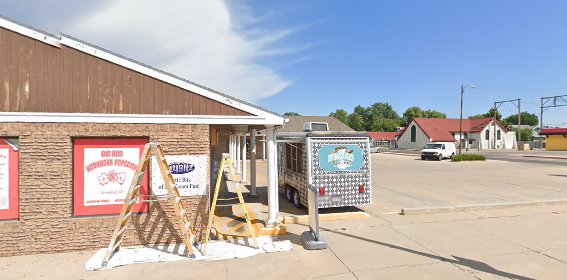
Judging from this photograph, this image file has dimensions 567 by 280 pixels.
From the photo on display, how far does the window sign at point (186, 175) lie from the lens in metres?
6.25

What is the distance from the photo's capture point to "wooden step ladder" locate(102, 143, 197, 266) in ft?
17.7

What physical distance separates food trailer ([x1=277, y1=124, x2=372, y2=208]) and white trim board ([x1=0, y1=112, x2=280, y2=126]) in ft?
6.47

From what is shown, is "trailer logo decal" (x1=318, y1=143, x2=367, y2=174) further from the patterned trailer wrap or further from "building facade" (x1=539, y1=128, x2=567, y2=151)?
"building facade" (x1=539, y1=128, x2=567, y2=151)

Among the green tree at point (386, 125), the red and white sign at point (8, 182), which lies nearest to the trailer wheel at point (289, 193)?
the red and white sign at point (8, 182)

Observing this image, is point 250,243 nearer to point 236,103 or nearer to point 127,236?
point 127,236

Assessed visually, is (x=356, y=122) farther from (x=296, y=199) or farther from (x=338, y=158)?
(x=338, y=158)

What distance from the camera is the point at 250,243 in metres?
6.30

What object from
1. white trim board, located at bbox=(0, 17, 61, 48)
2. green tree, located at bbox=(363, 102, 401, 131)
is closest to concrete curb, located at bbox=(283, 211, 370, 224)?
white trim board, located at bbox=(0, 17, 61, 48)

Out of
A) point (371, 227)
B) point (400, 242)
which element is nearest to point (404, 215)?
point (371, 227)

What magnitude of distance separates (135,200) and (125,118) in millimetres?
1590

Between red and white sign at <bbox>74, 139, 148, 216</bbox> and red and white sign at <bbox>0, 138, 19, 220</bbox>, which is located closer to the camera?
red and white sign at <bbox>0, 138, 19, 220</bbox>

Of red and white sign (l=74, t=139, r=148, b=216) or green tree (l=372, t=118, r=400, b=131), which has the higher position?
green tree (l=372, t=118, r=400, b=131)

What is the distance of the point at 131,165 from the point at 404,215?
692 centimetres

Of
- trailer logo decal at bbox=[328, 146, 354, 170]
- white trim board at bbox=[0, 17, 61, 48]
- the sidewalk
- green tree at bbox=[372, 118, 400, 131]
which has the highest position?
green tree at bbox=[372, 118, 400, 131]
